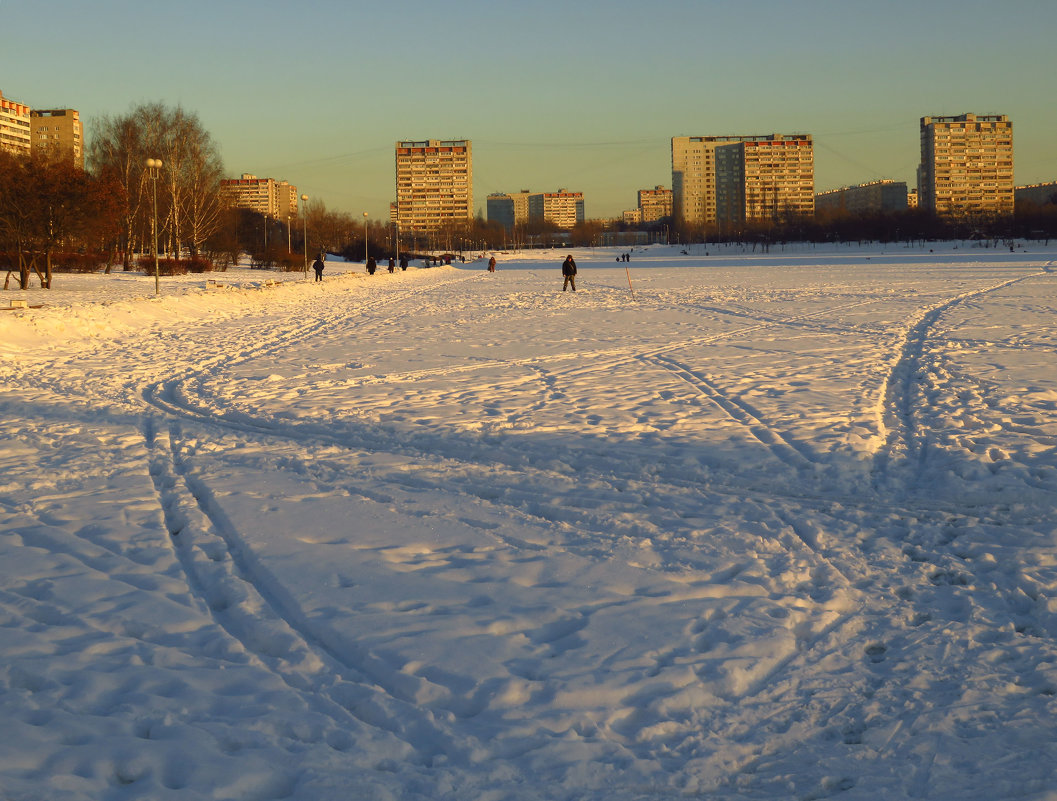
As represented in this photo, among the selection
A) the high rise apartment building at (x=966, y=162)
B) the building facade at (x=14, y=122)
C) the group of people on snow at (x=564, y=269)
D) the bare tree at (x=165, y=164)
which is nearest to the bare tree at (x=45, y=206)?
the group of people on snow at (x=564, y=269)

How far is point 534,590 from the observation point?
5215mm

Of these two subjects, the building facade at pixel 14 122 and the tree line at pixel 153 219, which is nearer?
the tree line at pixel 153 219

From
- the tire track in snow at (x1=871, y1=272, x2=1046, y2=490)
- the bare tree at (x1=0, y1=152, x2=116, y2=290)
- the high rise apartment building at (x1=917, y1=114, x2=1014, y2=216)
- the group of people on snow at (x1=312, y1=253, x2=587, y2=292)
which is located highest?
the high rise apartment building at (x1=917, y1=114, x2=1014, y2=216)

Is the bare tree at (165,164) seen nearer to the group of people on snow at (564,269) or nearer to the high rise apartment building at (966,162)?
the group of people on snow at (564,269)

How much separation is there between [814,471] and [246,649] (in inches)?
195

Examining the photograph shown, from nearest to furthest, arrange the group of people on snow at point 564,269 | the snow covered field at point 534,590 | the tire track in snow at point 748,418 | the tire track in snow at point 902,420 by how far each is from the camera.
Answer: the snow covered field at point 534,590 → the tire track in snow at point 902,420 → the tire track in snow at point 748,418 → the group of people on snow at point 564,269

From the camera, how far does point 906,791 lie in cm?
332

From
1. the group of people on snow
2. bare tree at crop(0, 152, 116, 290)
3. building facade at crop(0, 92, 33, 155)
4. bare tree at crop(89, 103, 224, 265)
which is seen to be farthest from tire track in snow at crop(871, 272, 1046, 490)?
building facade at crop(0, 92, 33, 155)

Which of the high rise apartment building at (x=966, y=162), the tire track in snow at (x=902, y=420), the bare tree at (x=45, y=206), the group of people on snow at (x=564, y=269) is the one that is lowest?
the tire track in snow at (x=902, y=420)

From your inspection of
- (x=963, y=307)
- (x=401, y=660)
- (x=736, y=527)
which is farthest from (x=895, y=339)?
Result: (x=401, y=660)

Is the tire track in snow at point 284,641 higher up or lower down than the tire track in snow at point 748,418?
lower down

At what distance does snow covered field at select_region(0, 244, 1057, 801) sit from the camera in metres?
3.53

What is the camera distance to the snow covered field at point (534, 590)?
3527 mm

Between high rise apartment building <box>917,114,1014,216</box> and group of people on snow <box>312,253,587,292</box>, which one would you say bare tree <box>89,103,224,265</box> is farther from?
high rise apartment building <box>917,114,1014,216</box>
